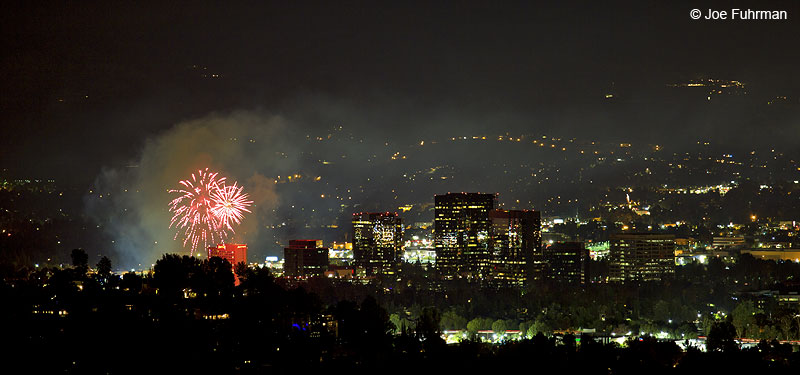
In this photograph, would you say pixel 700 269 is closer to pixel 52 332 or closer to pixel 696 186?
pixel 696 186

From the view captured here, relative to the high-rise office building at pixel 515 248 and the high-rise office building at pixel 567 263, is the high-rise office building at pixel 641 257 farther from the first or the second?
the high-rise office building at pixel 515 248

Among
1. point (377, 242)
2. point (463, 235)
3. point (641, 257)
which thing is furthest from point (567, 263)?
point (377, 242)

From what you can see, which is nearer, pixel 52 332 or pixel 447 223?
pixel 52 332

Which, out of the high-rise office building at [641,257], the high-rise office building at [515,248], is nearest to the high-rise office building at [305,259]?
the high-rise office building at [515,248]

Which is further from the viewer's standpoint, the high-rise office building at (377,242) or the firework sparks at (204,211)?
the high-rise office building at (377,242)

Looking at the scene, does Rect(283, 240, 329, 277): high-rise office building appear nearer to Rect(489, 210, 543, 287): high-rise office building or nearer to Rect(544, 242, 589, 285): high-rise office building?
Rect(489, 210, 543, 287): high-rise office building

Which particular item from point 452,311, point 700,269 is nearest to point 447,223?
point 700,269

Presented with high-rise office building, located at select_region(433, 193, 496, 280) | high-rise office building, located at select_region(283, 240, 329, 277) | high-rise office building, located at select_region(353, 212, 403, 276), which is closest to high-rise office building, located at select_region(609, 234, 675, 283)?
high-rise office building, located at select_region(433, 193, 496, 280)
